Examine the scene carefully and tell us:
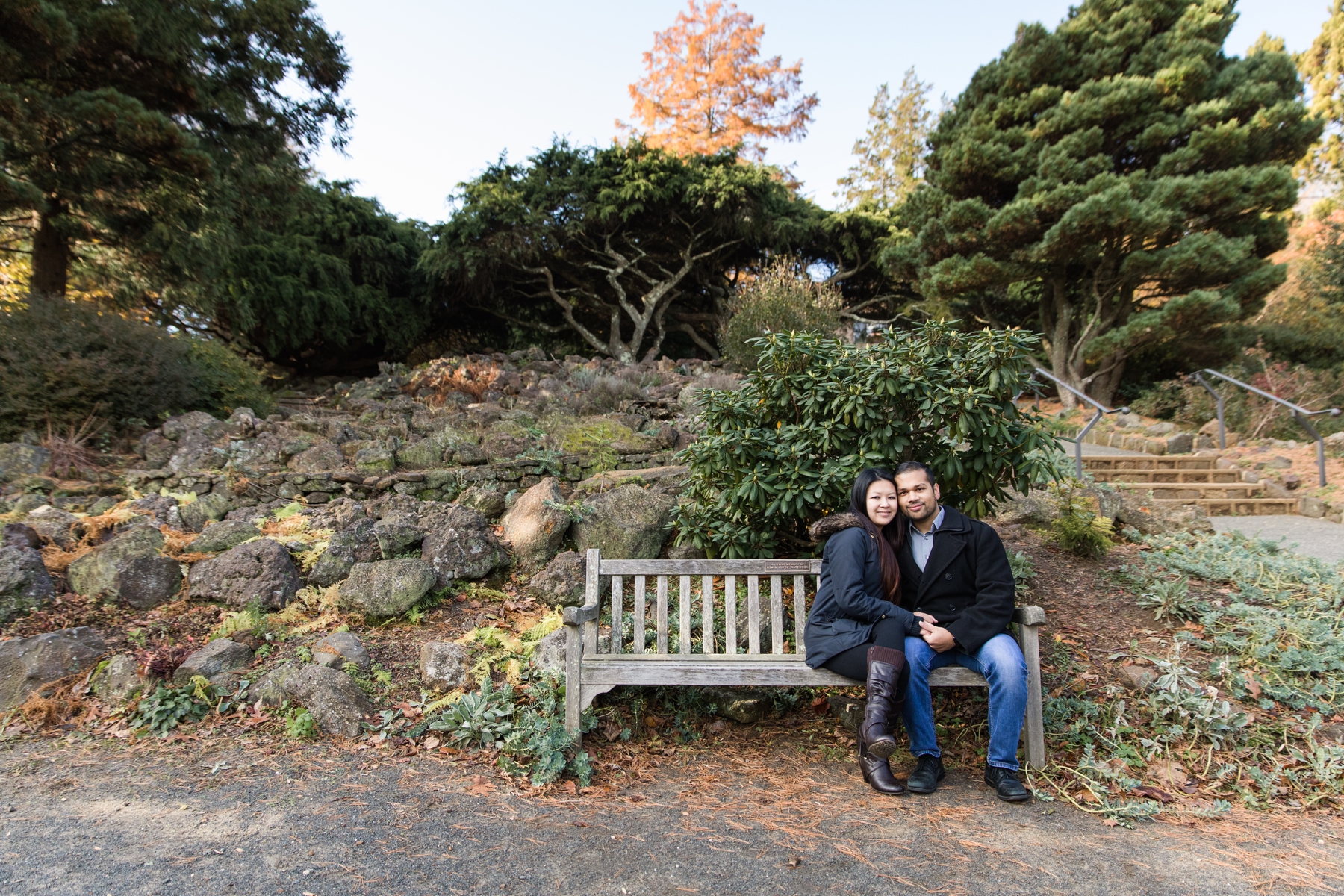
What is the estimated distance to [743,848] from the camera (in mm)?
2453

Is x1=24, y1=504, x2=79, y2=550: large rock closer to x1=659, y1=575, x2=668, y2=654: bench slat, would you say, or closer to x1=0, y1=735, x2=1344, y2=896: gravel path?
x1=0, y1=735, x2=1344, y2=896: gravel path

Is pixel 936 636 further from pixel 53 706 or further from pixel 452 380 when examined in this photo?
pixel 452 380

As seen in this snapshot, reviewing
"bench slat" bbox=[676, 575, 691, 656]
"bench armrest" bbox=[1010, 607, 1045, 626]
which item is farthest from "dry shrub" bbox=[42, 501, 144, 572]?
"bench slat" bbox=[676, 575, 691, 656]

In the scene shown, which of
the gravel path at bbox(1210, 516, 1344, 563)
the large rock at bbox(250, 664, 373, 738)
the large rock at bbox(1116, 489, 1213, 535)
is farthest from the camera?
the gravel path at bbox(1210, 516, 1344, 563)

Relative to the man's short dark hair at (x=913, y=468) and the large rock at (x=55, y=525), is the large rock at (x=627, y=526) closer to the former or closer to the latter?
the man's short dark hair at (x=913, y=468)

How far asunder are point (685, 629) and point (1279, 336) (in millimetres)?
13619

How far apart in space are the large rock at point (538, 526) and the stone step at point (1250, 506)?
6.27 m

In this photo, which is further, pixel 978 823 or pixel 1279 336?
pixel 1279 336

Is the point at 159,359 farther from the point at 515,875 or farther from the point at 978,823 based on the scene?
the point at 978,823

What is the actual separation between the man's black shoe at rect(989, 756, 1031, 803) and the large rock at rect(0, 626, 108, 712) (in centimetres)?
394

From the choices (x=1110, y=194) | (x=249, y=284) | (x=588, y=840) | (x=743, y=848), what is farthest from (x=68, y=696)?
(x=1110, y=194)

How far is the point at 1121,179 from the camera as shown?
1048cm

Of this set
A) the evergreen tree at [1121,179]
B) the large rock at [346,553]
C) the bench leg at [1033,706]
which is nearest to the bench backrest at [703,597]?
the bench leg at [1033,706]

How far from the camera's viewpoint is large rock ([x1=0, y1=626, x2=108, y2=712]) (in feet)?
11.1
